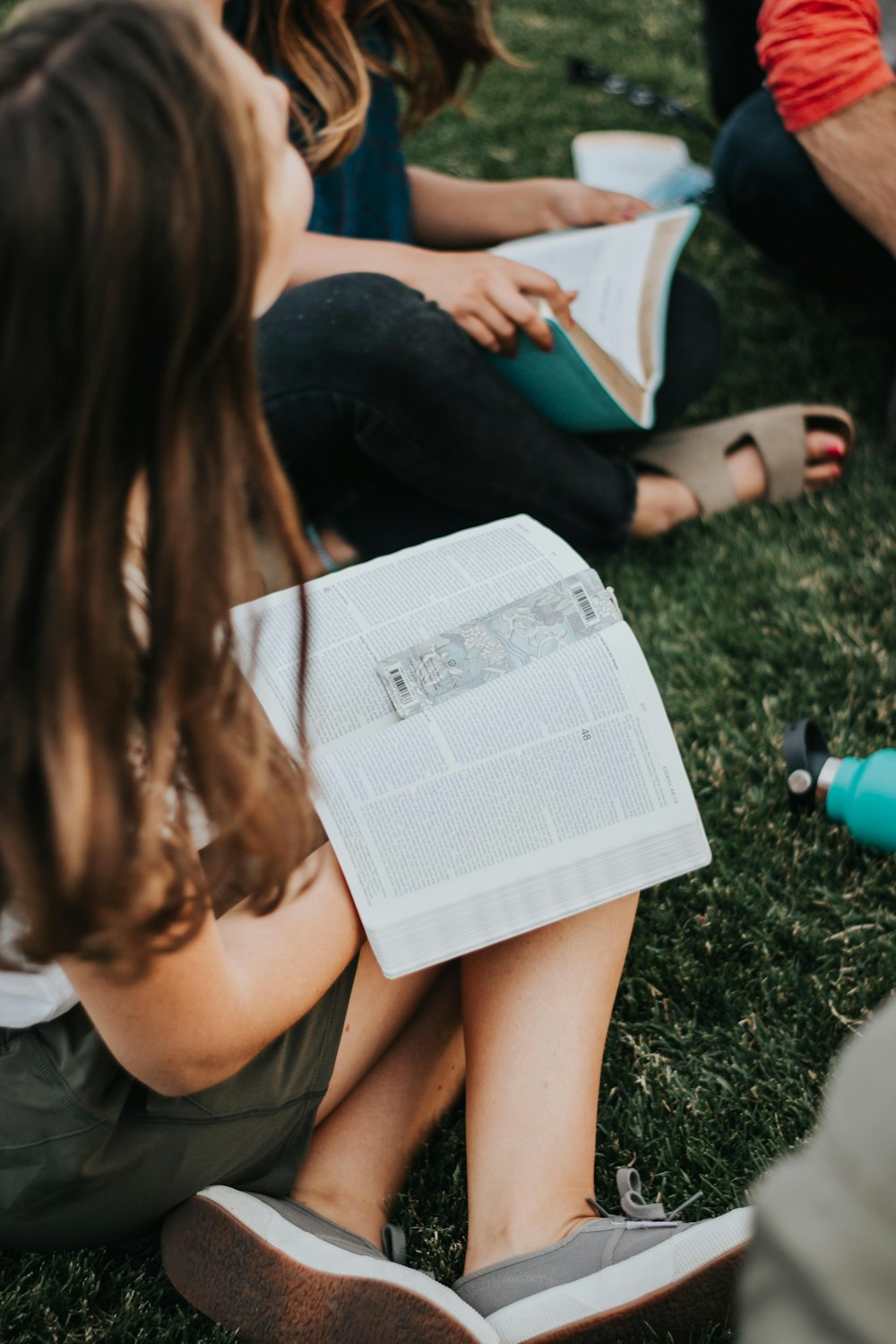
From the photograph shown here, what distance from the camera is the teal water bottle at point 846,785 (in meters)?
1.11

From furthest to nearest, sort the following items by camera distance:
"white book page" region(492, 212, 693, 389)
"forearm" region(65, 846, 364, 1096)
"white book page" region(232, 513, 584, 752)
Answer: "white book page" region(492, 212, 693, 389) < "white book page" region(232, 513, 584, 752) < "forearm" region(65, 846, 364, 1096)

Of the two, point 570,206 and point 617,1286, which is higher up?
point 570,206

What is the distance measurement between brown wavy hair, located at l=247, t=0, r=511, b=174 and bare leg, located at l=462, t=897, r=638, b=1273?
3.16 feet

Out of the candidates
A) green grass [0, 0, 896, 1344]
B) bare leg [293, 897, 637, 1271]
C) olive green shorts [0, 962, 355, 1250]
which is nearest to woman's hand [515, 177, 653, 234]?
green grass [0, 0, 896, 1344]

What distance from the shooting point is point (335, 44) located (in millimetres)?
1442

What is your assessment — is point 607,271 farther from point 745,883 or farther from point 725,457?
point 745,883

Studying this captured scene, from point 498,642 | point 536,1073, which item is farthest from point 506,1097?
point 498,642

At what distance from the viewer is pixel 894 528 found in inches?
62.1

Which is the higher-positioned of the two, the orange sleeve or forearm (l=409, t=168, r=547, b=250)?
the orange sleeve

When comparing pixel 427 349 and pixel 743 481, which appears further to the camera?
pixel 743 481

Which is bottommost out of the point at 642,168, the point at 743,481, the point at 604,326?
the point at 743,481

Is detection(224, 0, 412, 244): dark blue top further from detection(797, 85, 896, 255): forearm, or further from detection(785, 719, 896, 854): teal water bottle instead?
detection(785, 719, 896, 854): teal water bottle

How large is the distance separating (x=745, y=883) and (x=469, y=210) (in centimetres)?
115

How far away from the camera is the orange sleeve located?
1390mm
